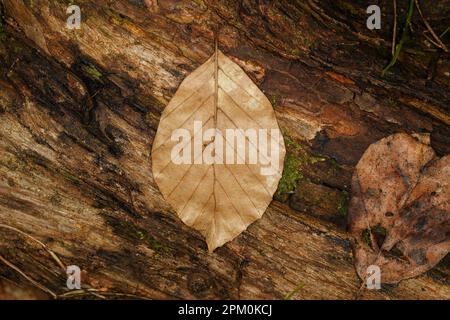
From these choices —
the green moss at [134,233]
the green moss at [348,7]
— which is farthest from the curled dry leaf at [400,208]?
the green moss at [134,233]

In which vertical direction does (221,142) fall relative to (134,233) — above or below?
above

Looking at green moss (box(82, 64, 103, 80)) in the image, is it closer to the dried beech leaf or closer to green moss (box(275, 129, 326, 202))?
the dried beech leaf

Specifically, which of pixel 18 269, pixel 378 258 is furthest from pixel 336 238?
pixel 18 269

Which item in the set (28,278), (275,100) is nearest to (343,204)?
(275,100)

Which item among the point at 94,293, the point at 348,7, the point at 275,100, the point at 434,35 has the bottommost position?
the point at 94,293

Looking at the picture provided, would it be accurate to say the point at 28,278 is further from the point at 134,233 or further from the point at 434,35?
the point at 434,35

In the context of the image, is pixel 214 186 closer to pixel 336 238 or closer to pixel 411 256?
pixel 336 238

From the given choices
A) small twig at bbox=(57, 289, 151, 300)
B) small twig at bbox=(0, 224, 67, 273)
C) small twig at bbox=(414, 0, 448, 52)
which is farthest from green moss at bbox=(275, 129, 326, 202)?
small twig at bbox=(0, 224, 67, 273)
